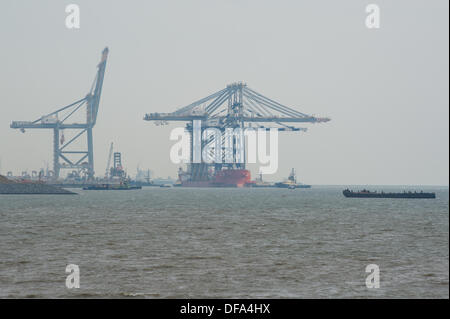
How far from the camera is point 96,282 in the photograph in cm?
2980

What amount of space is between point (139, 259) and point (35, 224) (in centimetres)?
3442

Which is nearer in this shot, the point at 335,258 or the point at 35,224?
the point at 335,258

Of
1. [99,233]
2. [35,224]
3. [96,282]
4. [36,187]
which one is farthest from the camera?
[36,187]

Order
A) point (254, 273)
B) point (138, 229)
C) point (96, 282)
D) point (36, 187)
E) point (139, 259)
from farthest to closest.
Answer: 1. point (36, 187)
2. point (138, 229)
3. point (139, 259)
4. point (254, 273)
5. point (96, 282)

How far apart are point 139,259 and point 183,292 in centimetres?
1123

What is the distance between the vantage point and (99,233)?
56562 mm

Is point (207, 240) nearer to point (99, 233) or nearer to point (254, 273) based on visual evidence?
point (99, 233)
